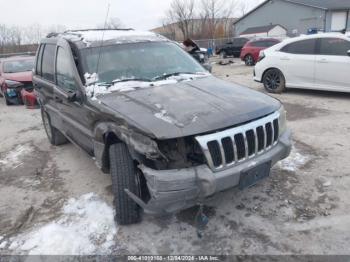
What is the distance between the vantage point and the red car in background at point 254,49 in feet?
57.4

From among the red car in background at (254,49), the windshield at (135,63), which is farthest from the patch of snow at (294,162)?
the red car in background at (254,49)

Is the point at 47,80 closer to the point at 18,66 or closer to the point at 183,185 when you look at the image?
the point at 183,185

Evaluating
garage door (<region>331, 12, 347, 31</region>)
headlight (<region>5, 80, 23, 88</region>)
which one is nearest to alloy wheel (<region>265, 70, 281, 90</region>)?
headlight (<region>5, 80, 23, 88</region>)

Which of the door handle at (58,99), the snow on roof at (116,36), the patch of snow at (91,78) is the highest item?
the snow on roof at (116,36)

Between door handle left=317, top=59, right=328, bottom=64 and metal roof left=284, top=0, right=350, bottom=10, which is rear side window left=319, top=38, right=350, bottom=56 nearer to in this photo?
door handle left=317, top=59, right=328, bottom=64

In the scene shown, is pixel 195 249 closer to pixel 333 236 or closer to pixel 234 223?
pixel 234 223

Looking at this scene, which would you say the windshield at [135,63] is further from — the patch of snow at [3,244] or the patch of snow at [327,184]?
the patch of snow at [327,184]

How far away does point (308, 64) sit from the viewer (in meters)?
8.52

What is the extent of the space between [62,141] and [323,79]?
642cm

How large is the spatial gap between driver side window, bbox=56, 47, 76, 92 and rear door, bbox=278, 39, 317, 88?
6.39 m

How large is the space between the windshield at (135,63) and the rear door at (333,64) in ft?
16.3

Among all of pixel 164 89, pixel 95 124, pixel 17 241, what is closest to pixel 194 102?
pixel 164 89

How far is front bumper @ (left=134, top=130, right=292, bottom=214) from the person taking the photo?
2.71 metres

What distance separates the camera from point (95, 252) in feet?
10.0
